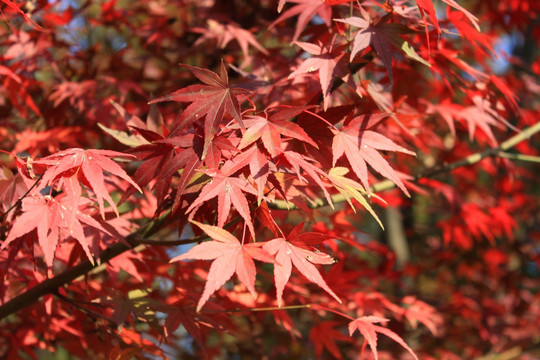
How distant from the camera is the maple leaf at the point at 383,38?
3.54 feet

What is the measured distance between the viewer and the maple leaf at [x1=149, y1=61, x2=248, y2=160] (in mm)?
974

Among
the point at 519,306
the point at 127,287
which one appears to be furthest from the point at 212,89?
the point at 519,306

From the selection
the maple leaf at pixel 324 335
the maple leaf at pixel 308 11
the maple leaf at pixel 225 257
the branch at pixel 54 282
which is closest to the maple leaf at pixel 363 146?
the maple leaf at pixel 225 257

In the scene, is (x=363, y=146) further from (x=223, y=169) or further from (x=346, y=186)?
(x=223, y=169)

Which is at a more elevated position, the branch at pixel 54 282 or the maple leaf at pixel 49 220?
the maple leaf at pixel 49 220

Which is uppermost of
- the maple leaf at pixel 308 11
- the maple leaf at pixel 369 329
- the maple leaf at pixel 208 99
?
the maple leaf at pixel 308 11

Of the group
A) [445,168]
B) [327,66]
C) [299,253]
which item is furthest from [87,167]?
[445,168]

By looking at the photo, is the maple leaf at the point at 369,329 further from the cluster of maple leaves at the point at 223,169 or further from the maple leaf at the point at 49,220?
the maple leaf at the point at 49,220

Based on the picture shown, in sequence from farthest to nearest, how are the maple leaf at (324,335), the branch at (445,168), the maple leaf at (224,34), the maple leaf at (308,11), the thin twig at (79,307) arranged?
the maple leaf at (224,34)
the maple leaf at (324,335)
the branch at (445,168)
the maple leaf at (308,11)
the thin twig at (79,307)

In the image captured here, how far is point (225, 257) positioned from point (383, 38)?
553 mm

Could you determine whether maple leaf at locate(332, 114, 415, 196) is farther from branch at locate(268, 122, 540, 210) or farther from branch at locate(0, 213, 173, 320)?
branch at locate(0, 213, 173, 320)

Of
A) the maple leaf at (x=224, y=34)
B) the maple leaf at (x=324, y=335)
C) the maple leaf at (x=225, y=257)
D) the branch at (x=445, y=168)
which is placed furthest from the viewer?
the maple leaf at (x=224, y=34)

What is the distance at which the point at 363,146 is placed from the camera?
42.6 inches

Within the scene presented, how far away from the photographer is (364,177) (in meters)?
1.03
